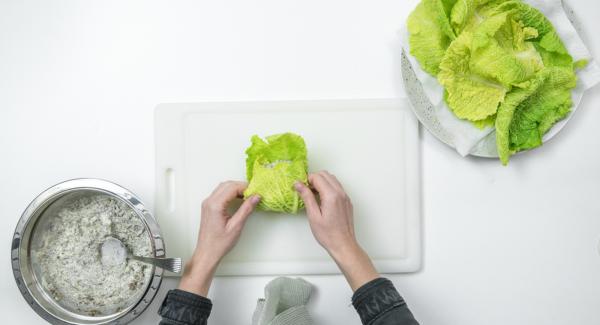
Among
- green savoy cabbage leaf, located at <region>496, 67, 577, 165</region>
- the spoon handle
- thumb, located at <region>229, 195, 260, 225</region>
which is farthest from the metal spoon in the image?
green savoy cabbage leaf, located at <region>496, 67, 577, 165</region>

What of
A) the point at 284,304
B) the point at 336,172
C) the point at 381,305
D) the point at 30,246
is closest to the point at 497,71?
the point at 336,172

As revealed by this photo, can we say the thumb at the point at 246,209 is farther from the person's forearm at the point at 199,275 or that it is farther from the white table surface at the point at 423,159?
the white table surface at the point at 423,159

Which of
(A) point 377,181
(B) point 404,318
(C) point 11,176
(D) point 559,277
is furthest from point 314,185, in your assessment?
(C) point 11,176

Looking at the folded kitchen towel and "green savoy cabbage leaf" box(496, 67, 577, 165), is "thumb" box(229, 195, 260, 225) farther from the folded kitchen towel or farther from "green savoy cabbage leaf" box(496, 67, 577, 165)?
"green savoy cabbage leaf" box(496, 67, 577, 165)

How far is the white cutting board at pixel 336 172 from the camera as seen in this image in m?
1.17

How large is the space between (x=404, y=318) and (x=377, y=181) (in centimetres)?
36

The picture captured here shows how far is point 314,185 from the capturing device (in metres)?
1.07

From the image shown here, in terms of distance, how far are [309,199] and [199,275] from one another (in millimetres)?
295

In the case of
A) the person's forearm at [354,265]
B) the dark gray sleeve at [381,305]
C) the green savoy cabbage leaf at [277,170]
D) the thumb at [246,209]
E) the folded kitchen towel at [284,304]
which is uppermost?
the green savoy cabbage leaf at [277,170]

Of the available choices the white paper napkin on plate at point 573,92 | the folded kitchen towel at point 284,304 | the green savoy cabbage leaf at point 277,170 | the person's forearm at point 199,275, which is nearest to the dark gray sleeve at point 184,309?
the person's forearm at point 199,275

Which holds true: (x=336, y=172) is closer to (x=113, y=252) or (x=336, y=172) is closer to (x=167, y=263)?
(x=167, y=263)

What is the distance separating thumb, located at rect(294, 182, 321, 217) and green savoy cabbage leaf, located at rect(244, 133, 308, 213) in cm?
2

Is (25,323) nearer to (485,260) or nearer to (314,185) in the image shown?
(314,185)

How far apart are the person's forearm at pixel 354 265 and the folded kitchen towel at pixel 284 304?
17 cm
